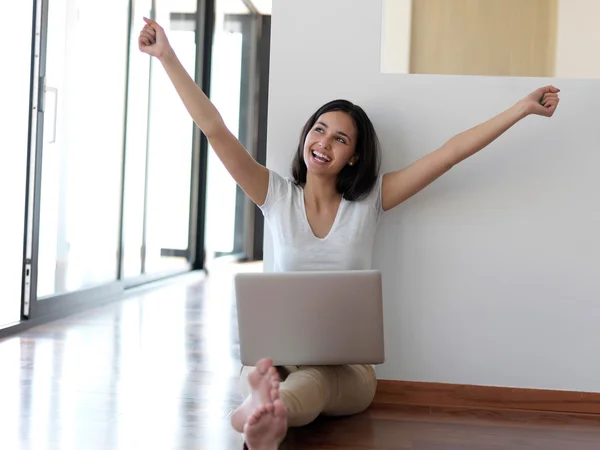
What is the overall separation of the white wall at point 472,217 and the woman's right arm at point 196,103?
27 cm

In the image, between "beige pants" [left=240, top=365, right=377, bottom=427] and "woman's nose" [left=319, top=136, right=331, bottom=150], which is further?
"woman's nose" [left=319, top=136, right=331, bottom=150]

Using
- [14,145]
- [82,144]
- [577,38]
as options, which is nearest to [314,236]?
[577,38]

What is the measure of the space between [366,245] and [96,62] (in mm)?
2812

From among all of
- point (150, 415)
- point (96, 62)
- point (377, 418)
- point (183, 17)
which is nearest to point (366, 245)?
point (377, 418)

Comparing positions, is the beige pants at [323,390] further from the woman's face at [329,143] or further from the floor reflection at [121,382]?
the woman's face at [329,143]

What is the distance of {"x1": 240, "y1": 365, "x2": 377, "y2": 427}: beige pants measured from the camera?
72.7 inches

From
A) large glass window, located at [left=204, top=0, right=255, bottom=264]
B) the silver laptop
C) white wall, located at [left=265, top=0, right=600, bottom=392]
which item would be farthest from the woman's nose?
large glass window, located at [left=204, top=0, right=255, bottom=264]

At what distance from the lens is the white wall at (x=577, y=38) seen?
270 cm

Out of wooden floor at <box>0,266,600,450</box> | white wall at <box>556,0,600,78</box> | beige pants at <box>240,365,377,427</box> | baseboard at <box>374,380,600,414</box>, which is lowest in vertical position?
wooden floor at <box>0,266,600,450</box>

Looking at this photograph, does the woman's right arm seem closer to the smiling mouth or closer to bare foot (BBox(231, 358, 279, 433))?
the smiling mouth

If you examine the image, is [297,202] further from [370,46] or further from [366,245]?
[370,46]

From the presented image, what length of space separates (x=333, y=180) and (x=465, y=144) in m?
0.42

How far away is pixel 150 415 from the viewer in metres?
2.13

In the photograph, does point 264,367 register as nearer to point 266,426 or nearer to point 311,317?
point 266,426
